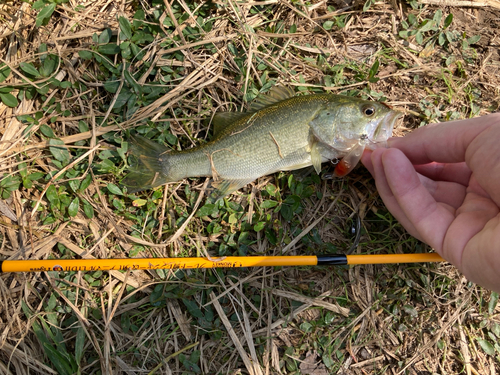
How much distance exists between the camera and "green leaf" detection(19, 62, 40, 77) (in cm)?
314

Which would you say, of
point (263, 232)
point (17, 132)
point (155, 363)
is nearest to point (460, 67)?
point (263, 232)

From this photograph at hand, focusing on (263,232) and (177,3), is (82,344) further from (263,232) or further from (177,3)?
(177,3)

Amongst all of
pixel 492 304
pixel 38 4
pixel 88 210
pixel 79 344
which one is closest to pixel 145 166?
pixel 88 210

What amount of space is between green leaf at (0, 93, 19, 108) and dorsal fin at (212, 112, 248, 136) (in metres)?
1.86

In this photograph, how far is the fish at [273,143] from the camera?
2963 mm

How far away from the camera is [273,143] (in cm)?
301

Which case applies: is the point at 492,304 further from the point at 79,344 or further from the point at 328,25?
the point at 79,344

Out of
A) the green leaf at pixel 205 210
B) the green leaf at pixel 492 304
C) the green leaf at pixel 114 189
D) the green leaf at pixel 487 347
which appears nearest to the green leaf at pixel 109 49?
the green leaf at pixel 114 189

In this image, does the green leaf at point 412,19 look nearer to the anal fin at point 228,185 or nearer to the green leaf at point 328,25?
the green leaf at point 328,25

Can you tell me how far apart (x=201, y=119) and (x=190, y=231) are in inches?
42.8

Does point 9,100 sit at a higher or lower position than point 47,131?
higher

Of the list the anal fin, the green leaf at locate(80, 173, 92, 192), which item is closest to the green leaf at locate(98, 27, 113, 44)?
the green leaf at locate(80, 173, 92, 192)

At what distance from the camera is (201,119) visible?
10.9 feet

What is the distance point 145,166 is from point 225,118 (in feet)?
2.82
